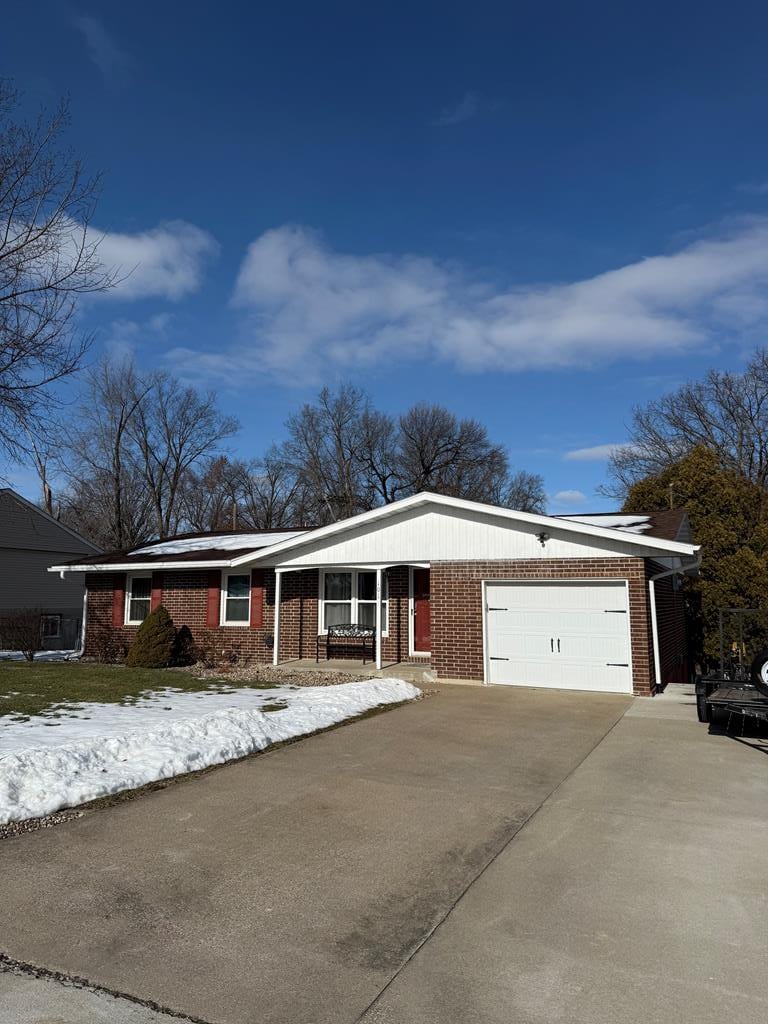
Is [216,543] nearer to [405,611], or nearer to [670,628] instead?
[405,611]

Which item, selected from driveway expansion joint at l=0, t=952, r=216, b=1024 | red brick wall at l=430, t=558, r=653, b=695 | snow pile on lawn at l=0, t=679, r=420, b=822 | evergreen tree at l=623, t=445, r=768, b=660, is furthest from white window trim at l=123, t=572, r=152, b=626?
driveway expansion joint at l=0, t=952, r=216, b=1024

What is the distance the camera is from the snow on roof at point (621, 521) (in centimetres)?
1406

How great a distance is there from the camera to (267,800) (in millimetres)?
5793

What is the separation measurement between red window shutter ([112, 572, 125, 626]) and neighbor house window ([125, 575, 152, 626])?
11 cm

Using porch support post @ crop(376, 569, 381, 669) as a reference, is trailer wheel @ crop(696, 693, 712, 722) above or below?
below

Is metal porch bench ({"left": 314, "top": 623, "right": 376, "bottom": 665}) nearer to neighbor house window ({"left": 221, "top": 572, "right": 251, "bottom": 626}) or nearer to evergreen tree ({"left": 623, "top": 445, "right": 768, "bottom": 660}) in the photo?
neighbor house window ({"left": 221, "top": 572, "right": 251, "bottom": 626})

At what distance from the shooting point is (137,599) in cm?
1842

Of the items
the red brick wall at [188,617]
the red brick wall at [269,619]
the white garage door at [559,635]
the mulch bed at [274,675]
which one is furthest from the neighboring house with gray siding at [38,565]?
the white garage door at [559,635]

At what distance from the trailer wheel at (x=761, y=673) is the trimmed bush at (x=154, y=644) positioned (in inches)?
495

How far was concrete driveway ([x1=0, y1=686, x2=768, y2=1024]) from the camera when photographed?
118 inches

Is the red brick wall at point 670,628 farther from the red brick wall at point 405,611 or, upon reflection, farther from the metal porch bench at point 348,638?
the metal porch bench at point 348,638

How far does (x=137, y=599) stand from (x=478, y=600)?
32.4 ft

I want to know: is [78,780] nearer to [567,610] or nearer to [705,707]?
[705,707]

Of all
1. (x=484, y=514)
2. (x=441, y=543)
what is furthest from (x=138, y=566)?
(x=484, y=514)
